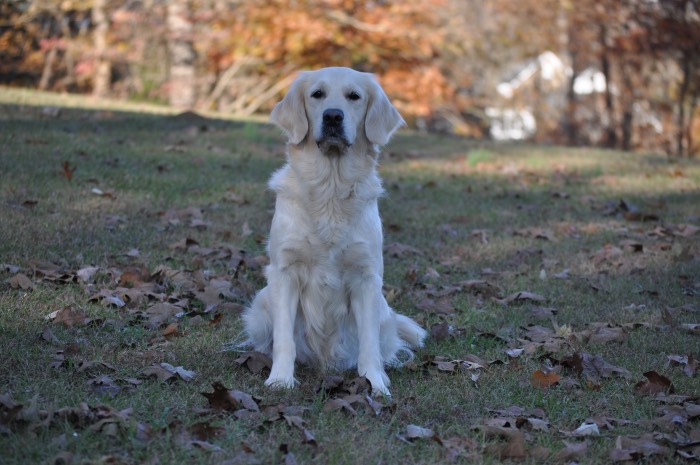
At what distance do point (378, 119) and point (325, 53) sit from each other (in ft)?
40.4

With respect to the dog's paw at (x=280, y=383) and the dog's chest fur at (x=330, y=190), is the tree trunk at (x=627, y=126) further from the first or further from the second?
the dog's paw at (x=280, y=383)

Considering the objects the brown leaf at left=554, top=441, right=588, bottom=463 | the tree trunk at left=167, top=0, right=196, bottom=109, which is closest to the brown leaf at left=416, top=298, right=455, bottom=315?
the brown leaf at left=554, top=441, right=588, bottom=463

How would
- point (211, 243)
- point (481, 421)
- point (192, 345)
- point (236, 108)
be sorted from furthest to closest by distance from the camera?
point (236, 108) < point (211, 243) < point (192, 345) < point (481, 421)

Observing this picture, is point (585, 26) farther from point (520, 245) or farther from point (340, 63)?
point (520, 245)

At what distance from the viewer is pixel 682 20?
46.4 feet

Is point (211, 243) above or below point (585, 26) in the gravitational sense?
below

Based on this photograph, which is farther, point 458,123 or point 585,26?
point 458,123

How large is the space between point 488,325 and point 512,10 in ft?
55.7

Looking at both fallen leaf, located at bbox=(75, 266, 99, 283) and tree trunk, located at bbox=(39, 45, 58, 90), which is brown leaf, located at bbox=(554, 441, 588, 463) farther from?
tree trunk, located at bbox=(39, 45, 58, 90)

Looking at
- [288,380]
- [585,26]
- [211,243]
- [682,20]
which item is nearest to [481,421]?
[288,380]

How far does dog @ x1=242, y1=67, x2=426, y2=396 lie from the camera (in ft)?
12.6

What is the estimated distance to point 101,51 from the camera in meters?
16.1

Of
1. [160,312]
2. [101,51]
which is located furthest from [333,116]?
[101,51]

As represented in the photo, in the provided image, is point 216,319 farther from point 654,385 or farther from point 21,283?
point 654,385
